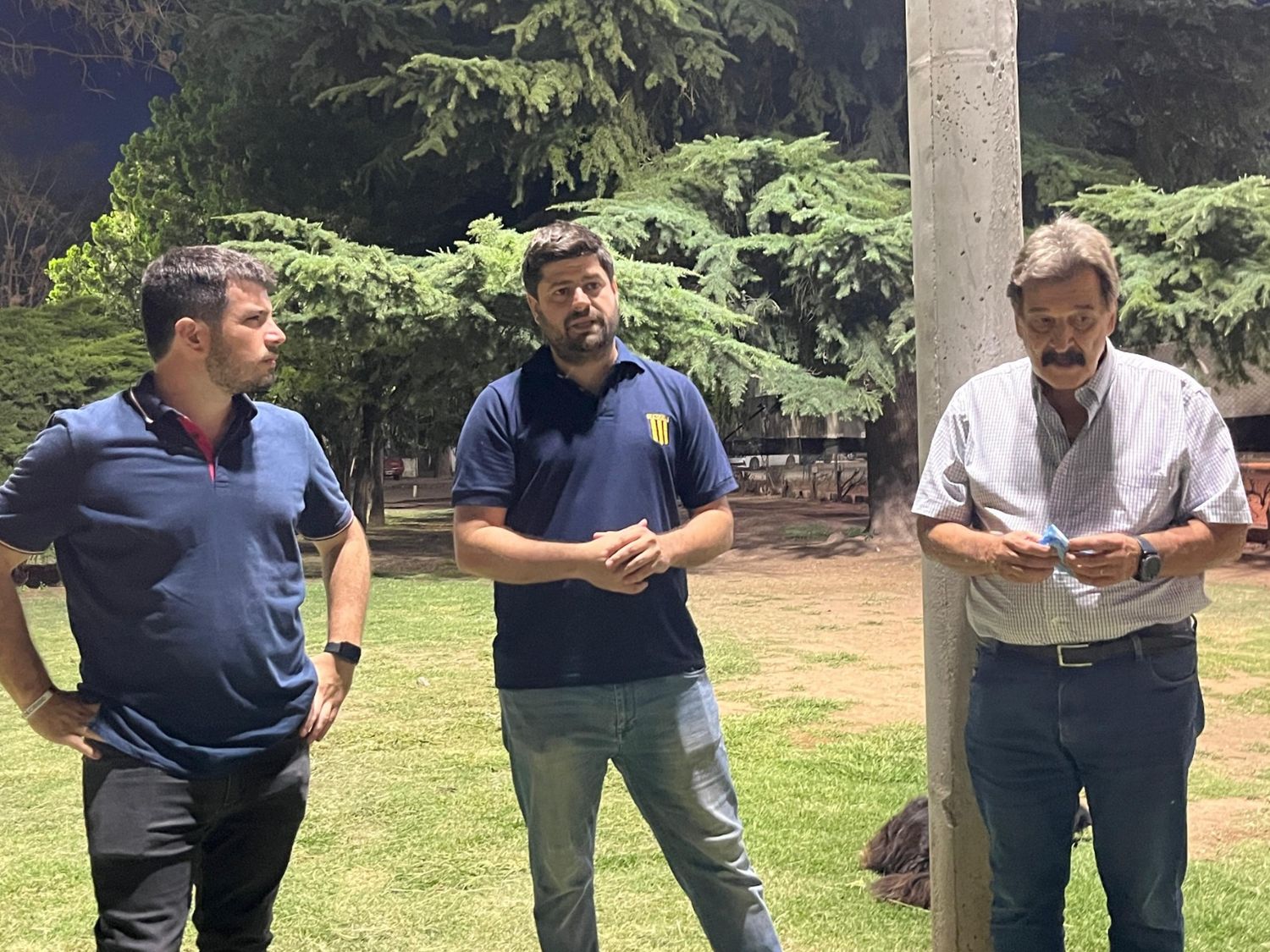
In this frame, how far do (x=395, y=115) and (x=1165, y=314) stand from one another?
10720 mm

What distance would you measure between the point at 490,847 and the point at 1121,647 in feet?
9.93

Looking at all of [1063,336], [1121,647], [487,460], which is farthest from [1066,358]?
[487,460]

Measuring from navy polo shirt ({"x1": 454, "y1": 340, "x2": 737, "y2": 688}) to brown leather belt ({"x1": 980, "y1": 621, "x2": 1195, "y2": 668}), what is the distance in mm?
806

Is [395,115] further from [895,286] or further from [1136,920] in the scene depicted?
[1136,920]

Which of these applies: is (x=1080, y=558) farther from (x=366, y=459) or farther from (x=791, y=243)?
(x=366, y=459)

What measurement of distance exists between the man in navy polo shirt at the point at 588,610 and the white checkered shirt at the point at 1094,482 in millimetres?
601

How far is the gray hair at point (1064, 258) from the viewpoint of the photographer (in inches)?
95.0

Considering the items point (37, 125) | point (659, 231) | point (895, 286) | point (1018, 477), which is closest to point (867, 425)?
point (895, 286)

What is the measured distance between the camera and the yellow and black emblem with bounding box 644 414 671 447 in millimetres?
2803

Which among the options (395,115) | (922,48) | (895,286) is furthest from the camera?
(395,115)

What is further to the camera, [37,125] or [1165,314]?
[37,125]

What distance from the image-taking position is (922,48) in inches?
122

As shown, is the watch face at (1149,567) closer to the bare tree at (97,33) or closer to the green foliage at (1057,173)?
the green foliage at (1057,173)

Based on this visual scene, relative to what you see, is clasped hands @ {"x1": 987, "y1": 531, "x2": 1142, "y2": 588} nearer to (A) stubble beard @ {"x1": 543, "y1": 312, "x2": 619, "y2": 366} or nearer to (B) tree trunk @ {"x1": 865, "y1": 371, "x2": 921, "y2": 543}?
(A) stubble beard @ {"x1": 543, "y1": 312, "x2": 619, "y2": 366}
